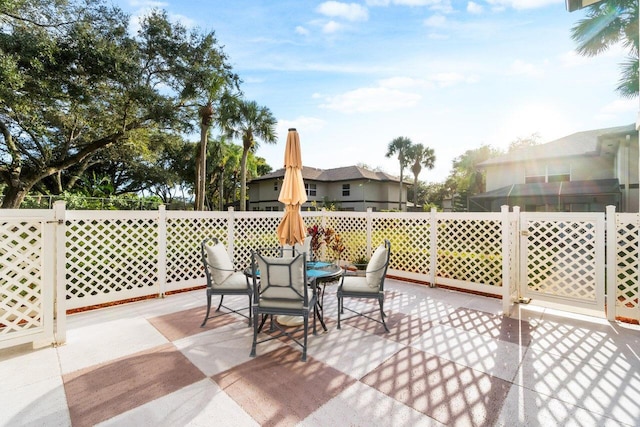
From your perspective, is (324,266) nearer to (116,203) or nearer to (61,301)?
(61,301)

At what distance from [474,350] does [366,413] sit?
67.4 inches

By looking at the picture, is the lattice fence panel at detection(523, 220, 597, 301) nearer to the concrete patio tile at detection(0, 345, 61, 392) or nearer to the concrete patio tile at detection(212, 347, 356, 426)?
the concrete patio tile at detection(212, 347, 356, 426)

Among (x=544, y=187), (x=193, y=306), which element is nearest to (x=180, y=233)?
(x=193, y=306)

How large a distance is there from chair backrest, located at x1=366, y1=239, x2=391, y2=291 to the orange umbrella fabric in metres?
1.10

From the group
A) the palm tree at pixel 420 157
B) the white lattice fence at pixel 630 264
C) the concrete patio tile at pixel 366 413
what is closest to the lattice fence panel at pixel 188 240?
the concrete patio tile at pixel 366 413

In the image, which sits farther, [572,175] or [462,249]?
[572,175]

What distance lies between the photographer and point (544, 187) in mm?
13922

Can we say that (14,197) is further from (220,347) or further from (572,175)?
(572,175)

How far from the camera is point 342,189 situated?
25531 millimetres

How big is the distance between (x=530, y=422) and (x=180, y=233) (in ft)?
18.4

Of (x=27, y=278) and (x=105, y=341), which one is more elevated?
(x=27, y=278)

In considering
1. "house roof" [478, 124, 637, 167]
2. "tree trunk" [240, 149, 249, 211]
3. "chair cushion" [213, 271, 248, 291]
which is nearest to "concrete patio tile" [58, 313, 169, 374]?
"chair cushion" [213, 271, 248, 291]

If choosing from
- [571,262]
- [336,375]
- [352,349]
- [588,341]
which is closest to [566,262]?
[571,262]

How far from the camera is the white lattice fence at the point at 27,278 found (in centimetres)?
313
